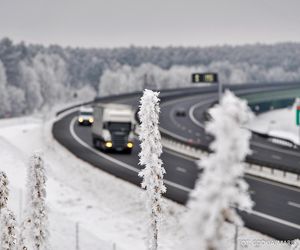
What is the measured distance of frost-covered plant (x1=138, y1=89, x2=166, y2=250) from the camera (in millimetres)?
16188

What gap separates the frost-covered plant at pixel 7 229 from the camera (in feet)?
54.2

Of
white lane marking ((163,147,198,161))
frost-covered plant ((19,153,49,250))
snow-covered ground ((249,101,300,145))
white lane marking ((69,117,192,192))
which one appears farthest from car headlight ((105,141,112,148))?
snow-covered ground ((249,101,300,145))

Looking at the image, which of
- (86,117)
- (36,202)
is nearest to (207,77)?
(86,117)

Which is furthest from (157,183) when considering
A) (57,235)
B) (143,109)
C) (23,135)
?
(23,135)

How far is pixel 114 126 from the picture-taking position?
46.4 metres

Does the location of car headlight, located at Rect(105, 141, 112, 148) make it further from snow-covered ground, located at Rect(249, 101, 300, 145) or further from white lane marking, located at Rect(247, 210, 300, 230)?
snow-covered ground, located at Rect(249, 101, 300, 145)

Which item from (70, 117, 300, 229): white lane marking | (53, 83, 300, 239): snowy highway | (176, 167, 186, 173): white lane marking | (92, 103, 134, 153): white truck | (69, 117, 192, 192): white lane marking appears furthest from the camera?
(92, 103, 134, 153): white truck

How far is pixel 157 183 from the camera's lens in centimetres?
1652

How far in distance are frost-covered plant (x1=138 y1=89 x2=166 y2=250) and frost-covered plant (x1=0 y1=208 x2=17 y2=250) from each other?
4.06 meters

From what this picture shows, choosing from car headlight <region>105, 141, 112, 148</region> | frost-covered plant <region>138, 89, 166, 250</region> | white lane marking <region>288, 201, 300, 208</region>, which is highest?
frost-covered plant <region>138, 89, 166, 250</region>

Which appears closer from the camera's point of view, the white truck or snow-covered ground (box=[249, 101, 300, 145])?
the white truck

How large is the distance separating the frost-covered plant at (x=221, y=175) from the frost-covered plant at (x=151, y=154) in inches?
353

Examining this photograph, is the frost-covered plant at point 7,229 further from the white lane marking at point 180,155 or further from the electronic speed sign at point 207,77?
the electronic speed sign at point 207,77

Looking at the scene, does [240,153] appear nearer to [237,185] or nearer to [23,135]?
[237,185]
